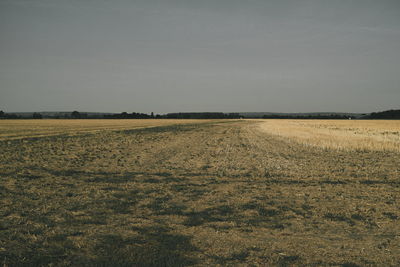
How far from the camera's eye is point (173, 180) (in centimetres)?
927

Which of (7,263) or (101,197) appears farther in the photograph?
(101,197)

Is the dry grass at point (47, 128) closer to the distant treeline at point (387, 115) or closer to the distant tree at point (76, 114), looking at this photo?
the distant tree at point (76, 114)

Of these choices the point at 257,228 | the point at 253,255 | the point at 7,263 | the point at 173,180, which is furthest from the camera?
the point at 173,180

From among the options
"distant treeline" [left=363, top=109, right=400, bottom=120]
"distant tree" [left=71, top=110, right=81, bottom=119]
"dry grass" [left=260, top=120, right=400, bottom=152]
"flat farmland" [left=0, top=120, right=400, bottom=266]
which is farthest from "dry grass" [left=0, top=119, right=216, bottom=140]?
"distant treeline" [left=363, top=109, right=400, bottom=120]

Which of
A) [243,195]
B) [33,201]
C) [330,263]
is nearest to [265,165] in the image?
[243,195]

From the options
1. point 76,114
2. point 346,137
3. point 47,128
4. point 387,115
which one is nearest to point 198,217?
point 346,137

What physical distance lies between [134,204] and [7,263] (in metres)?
3.03

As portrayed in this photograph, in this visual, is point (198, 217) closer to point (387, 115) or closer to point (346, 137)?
point (346, 137)

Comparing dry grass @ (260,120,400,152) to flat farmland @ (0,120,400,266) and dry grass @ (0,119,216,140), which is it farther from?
dry grass @ (0,119,216,140)

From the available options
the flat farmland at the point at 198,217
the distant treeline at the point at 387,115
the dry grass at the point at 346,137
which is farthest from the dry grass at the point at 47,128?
the distant treeline at the point at 387,115

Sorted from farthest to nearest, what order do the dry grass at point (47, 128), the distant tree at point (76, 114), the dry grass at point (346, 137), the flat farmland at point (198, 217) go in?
1. the distant tree at point (76, 114)
2. the dry grass at point (47, 128)
3. the dry grass at point (346, 137)
4. the flat farmland at point (198, 217)

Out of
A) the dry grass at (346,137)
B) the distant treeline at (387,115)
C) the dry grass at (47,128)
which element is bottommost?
the dry grass at (346,137)

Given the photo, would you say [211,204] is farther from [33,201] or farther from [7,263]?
[33,201]

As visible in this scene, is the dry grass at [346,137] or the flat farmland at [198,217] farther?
the dry grass at [346,137]
